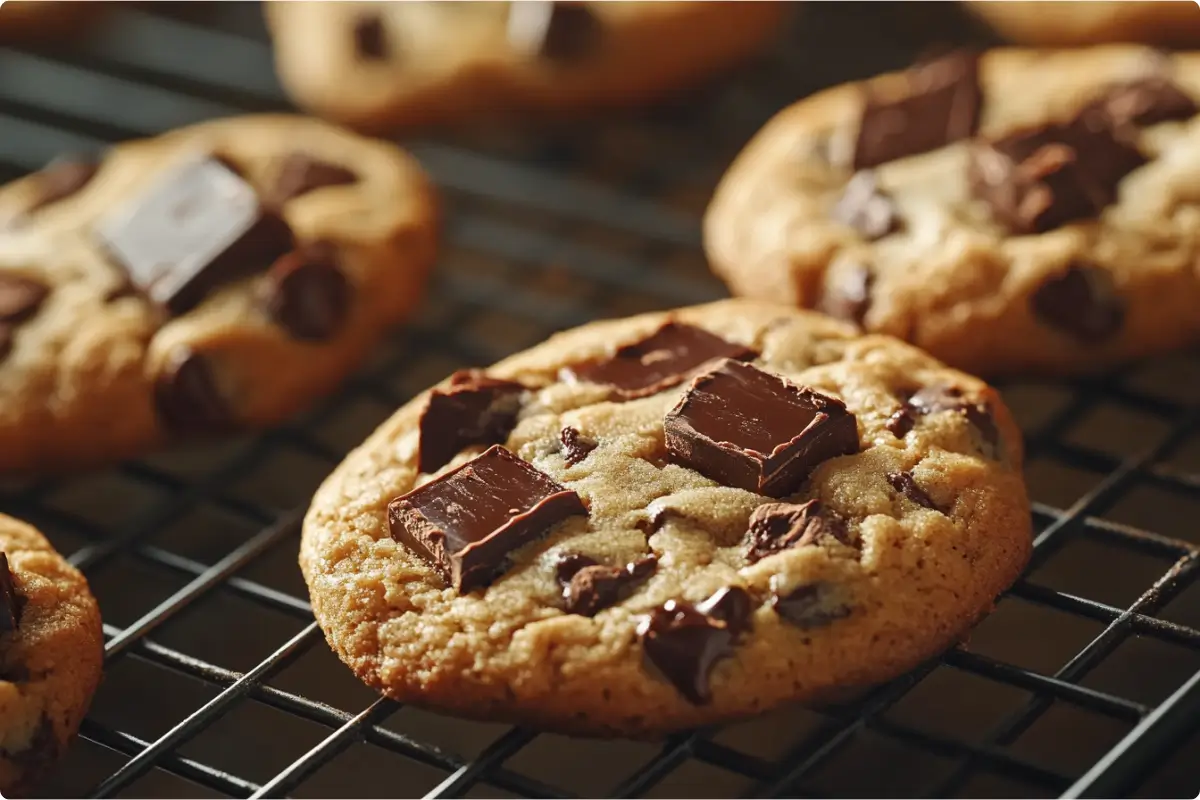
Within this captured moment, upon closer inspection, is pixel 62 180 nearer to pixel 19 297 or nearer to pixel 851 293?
pixel 19 297

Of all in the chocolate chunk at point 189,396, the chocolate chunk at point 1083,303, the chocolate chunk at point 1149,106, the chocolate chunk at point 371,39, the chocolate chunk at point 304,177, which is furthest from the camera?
the chocolate chunk at point 371,39

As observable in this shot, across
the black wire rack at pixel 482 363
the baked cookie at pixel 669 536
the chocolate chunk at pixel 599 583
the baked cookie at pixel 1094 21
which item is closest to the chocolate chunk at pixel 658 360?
the baked cookie at pixel 669 536

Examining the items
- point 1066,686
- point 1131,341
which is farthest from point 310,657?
point 1131,341

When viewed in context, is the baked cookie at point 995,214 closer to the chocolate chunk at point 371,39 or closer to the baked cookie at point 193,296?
the baked cookie at point 193,296

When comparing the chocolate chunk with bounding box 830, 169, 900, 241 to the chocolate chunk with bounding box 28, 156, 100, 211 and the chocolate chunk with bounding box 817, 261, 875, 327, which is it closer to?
the chocolate chunk with bounding box 817, 261, 875, 327

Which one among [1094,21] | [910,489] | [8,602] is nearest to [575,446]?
[910,489]

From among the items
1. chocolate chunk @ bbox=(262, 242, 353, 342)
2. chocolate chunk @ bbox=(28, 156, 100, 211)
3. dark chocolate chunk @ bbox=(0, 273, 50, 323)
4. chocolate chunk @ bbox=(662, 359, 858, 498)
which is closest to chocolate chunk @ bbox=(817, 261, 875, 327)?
chocolate chunk @ bbox=(662, 359, 858, 498)
